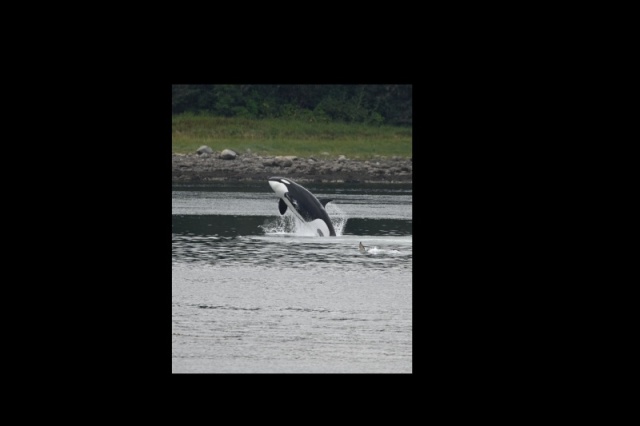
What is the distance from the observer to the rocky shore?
2093 inches

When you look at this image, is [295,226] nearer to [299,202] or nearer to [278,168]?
[299,202]

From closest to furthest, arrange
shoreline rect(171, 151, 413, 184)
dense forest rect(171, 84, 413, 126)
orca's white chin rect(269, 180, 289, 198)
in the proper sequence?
orca's white chin rect(269, 180, 289, 198) → shoreline rect(171, 151, 413, 184) → dense forest rect(171, 84, 413, 126)

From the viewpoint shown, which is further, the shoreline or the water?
the shoreline

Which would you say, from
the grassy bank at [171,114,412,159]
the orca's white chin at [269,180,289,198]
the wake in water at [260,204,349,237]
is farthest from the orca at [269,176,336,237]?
the grassy bank at [171,114,412,159]

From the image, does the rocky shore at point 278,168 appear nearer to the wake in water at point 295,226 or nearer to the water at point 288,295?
the wake in water at point 295,226

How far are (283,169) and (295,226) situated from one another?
27.5 m

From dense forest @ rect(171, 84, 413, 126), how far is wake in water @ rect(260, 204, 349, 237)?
109 ft

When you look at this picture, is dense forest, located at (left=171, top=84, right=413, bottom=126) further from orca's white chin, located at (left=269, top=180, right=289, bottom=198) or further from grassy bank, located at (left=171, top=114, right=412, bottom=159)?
orca's white chin, located at (left=269, top=180, right=289, bottom=198)

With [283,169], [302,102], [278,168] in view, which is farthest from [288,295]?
[302,102]

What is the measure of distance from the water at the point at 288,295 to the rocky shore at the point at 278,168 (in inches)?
846

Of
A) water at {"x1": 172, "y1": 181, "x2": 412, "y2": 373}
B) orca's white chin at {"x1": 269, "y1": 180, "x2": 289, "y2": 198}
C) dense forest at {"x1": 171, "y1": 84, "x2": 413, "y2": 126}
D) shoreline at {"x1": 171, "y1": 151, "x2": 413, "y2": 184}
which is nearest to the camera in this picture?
water at {"x1": 172, "y1": 181, "x2": 412, "y2": 373}
